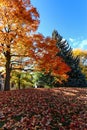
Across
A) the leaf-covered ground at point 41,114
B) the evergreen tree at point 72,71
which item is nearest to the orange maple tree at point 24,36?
the leaf-covered ground at point 41,114

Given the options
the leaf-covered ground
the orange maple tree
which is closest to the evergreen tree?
the orange maple tree

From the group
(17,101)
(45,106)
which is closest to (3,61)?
(17,101)

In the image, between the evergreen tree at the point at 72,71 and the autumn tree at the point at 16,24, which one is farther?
the evergreen tree at the point at 72,71

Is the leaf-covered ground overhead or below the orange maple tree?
below

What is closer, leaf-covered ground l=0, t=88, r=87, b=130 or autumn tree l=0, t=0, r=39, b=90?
leaf-covered ground l=0, t=88, r=87, b=130

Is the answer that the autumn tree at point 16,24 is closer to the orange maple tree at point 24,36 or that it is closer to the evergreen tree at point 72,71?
the orange maple tree at point 24,36

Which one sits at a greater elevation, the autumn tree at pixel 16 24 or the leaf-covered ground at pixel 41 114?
the autumn tree at pixel 16 24

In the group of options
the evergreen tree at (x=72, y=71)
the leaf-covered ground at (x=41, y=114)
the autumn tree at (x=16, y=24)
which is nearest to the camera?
the leaf-covered ground at (x=41, y=114)

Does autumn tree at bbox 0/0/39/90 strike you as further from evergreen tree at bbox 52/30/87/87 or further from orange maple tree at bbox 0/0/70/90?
evergreen tree at bbox 52/30/87/87

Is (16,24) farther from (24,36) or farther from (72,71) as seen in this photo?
(72,71)

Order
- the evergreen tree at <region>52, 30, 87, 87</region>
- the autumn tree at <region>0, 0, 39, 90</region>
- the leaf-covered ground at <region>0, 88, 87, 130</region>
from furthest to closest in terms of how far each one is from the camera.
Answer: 1. the evergreen tree at <region>52, 30, 87, 87</region>
2. the autumn tree at <region>0, 0, 39, 90</region>
3. the leaf-covered ground at <region>0, 88, 87, 130</region>

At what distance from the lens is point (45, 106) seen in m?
11.4

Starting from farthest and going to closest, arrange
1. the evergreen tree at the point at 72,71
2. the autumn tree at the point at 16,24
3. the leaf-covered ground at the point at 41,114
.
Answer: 1. the evergreen tree at the point at 72,71
2. the autumn tree at the point at 16,24
3. the leaf-covered ground at the point at 41,114

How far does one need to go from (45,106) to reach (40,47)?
28.4 ft
